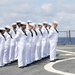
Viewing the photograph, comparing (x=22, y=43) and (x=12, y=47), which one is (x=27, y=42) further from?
(x=12, y=47)

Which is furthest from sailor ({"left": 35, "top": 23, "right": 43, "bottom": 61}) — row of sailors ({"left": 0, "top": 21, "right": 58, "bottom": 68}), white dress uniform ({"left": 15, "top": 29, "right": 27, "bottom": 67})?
white dress uniform ({"left": 15, "top": 29, "right": 27, "bottom": 67})

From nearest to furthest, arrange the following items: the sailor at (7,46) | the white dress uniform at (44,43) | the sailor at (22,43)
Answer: the sailor at (22,43)
the sailor at (7,46)
the white dress uniform at (44,43)

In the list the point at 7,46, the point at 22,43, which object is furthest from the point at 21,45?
the point at 7,46

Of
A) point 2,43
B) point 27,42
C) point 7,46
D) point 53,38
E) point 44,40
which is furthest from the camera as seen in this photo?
point 44,40

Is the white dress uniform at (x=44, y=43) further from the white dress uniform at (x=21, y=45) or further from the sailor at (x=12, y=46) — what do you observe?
the white dress uniform at (x=21, y=45)

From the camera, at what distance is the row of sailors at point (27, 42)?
16.4 metres

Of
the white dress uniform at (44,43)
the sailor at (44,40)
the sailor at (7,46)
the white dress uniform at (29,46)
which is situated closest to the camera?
the white dress uniform at (29,46)

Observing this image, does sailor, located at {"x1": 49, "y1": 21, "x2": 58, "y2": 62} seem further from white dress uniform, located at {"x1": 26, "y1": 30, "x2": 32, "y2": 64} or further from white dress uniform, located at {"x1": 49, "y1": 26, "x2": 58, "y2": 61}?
white dress uniform, located at {"x1": 26, "y1": 30, "x2": 32, "y2": 64}

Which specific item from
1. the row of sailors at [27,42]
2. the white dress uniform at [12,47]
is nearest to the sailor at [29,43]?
the row of sailors at [27,42]

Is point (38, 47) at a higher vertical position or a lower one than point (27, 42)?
lower

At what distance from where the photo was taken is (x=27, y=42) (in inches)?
666

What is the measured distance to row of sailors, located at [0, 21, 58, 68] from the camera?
16.4 m

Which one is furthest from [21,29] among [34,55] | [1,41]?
[34,55]

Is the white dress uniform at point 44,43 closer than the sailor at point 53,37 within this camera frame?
No
